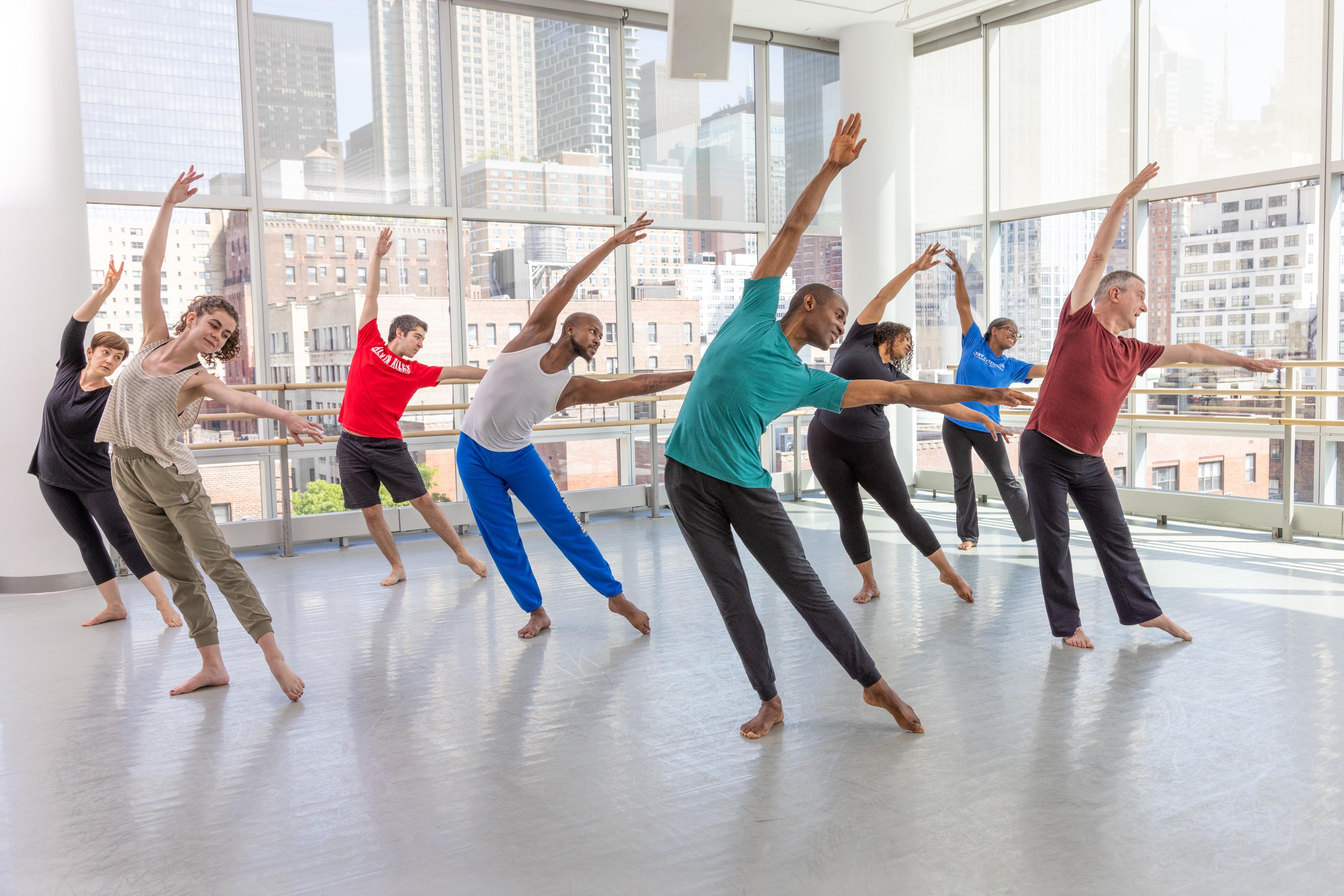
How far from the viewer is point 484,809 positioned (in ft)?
9.00

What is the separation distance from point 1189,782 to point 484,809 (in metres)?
1.93

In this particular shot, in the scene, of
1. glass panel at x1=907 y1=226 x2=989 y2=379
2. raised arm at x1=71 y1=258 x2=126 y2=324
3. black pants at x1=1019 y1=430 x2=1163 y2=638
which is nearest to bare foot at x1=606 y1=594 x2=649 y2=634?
black pants at x1=1019 y1=430 x2=1163 y2=638

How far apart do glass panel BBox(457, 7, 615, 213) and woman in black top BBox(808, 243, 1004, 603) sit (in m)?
4.31

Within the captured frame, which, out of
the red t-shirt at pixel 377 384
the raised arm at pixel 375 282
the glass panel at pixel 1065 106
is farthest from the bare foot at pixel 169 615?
the glass panel at pixel 1065 106

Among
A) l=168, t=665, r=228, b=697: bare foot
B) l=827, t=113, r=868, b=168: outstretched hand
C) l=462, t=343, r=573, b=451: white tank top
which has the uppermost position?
l=827, t=113, r=868, b=168: outstretched hand

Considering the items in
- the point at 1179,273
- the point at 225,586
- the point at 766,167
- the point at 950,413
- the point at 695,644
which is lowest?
the point at 695,644

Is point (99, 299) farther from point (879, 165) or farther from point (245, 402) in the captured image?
point (879, 165)

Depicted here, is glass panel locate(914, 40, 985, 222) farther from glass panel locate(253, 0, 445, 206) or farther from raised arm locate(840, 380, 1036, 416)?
raised arm locate(840, 380, 1036, 416)

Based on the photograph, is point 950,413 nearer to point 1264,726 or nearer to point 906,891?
point 1264,726

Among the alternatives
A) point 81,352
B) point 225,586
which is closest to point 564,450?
point 81,352

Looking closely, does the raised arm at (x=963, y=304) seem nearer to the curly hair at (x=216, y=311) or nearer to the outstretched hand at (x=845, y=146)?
the outstretched hand at (x=845, y=146)

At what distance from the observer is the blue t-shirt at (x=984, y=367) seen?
6004 millimetres

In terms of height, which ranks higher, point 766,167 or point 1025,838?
point 766,167

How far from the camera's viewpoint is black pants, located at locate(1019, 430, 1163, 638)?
13.8 feet
